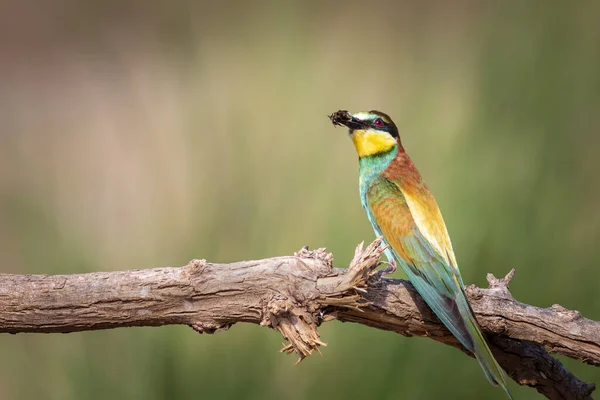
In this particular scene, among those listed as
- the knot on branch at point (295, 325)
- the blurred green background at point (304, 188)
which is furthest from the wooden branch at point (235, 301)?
the blurred green background at point (304, 188)

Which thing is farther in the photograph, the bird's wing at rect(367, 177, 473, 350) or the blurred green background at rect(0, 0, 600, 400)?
the blurred green background at rect(0, 0, 600, 400)

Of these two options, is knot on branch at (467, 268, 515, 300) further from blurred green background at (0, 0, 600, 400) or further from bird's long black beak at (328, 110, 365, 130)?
bird's long black beak at (328, 110, 365, 130)

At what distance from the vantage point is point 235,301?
107 centimetres

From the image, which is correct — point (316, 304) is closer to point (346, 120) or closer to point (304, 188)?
point (346, 120)

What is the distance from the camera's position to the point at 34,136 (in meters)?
2.88

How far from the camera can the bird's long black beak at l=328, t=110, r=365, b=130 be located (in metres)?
1.55

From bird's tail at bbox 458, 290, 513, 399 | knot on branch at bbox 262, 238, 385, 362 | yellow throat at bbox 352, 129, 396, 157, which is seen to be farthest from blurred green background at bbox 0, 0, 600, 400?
knot on branch at bbox 262, 238, 385, 362

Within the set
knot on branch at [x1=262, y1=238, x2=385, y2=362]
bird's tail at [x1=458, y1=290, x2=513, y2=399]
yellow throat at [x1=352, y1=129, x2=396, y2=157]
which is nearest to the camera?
knot on branch at [x1=262, y1=238, x2=385, y2=362]

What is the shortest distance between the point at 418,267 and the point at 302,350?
328mm

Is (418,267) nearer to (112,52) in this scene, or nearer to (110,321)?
(110,321)

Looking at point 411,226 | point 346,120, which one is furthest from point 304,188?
point 411,226

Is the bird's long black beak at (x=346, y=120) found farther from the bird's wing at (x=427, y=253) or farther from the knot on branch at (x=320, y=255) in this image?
the knot on branch at (x=320, y=255)

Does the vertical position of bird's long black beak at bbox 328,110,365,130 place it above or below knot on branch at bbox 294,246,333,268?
above

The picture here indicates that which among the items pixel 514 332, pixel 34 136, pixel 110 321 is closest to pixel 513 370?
pixel 514 332
